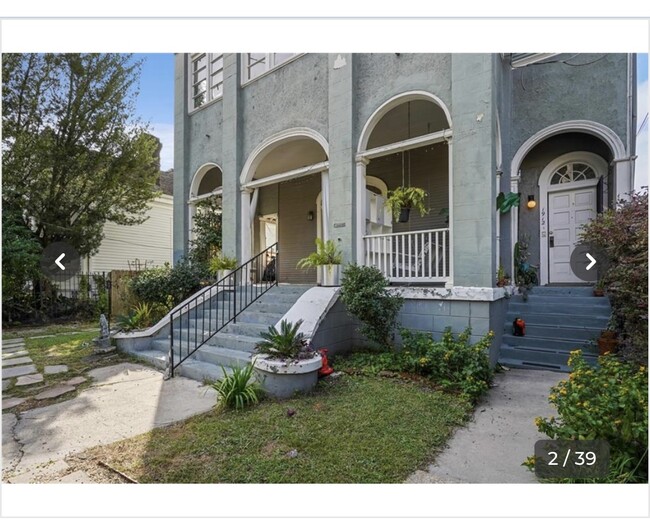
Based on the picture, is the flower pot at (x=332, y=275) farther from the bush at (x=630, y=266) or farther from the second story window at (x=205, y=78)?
the second story window at (x=205, y=78)

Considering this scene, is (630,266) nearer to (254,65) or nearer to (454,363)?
(454,363)

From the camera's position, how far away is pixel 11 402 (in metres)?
3.55

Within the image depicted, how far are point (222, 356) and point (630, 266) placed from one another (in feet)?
14.9

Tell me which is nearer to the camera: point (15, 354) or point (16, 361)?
point (16, 361)

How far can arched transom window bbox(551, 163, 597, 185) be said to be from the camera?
6738 millimetres

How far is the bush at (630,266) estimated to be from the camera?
3209mm

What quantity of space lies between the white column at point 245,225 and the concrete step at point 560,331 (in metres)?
4.78

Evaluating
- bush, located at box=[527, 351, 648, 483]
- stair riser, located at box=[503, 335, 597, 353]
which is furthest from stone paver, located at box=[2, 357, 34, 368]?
stair riser, located at box=[503, 335, 597, 353]

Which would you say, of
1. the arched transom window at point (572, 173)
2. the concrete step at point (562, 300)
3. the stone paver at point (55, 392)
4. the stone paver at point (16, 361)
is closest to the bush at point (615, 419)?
the concrete step at point (562, 300)

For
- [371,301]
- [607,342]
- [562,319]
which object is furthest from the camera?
[562,319]

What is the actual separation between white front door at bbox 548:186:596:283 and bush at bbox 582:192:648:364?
2.47 metres

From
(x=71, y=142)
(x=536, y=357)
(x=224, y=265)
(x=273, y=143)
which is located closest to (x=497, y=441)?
(x=536, y=357)

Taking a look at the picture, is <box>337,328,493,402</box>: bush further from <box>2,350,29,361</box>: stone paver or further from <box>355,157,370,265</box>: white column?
<box>2,350,29,361</box>: stone paver
